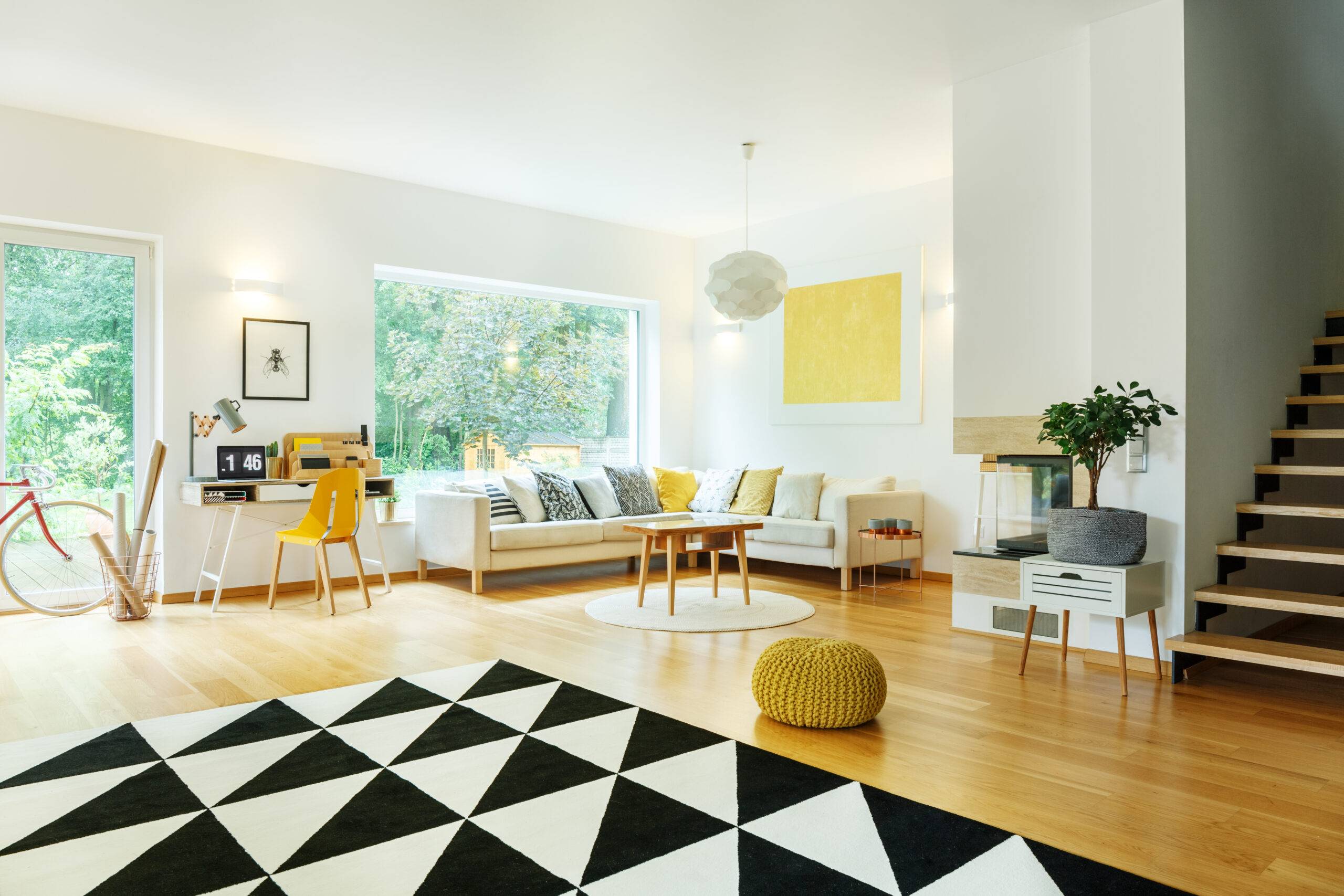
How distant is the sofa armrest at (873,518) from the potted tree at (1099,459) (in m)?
2.28

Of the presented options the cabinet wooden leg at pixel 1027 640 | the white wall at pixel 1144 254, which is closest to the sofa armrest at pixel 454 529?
the cabinet wooden leg at pixel 1027 640

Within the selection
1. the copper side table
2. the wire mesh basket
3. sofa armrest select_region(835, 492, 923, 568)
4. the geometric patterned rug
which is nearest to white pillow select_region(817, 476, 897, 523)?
sofa armrest select_region(835, 492, 923, 568)

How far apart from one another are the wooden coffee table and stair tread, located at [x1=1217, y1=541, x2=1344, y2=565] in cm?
250

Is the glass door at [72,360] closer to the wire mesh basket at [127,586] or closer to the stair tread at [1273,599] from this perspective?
the wire mesh basket at [127,586]

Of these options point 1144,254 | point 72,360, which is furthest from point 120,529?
point 1144,254

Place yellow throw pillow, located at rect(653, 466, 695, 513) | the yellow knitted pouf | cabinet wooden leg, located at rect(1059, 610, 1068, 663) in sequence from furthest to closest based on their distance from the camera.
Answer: yellow throw pillow, located at rect(653, 466, 695, 513), cabinet wooden leg, located at rect(1059, 610, 1068, 663), the yellow knitted pouf

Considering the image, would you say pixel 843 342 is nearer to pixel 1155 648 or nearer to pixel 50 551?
pixel 1155 648

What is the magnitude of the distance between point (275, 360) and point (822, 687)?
4.44m

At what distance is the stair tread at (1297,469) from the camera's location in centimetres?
403

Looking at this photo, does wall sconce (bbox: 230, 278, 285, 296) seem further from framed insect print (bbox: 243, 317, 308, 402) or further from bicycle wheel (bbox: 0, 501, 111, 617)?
bicycle wheel (bbox: 0, 501, 111, 617)

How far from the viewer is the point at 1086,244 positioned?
4.27m

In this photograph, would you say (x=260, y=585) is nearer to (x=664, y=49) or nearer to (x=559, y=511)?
(x=559, y=511)

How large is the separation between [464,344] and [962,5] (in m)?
4.51

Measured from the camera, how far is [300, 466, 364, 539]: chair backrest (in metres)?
5.20
